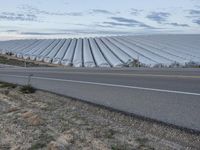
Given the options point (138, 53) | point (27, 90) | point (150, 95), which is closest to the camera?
point (150, 95)

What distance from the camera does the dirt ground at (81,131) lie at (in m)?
8.30

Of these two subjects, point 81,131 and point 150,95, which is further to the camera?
point 150,95

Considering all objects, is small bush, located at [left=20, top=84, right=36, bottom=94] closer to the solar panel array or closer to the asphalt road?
the asphalt road

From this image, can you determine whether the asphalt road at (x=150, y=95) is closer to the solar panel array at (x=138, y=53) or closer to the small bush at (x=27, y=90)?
the small bush at (x=27, y=90)

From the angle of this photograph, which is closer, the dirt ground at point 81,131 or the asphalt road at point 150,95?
the dirt ground at point 81,131

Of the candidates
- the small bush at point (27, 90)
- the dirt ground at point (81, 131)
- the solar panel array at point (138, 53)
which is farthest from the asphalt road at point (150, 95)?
the solar panel array at point (138, 53)

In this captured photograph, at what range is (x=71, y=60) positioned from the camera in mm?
46938

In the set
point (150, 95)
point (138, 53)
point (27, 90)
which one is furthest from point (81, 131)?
point (138, 53)

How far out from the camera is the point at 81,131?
9.55m

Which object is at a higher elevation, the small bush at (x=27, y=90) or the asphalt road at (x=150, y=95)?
the asphalt road at (x=150, y=95)

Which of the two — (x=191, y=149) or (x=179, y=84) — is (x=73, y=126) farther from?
(x=179, y=84)

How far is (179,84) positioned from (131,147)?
7458 millimetres

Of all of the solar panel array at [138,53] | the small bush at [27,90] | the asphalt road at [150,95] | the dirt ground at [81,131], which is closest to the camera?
the dirt ground at [81,131]

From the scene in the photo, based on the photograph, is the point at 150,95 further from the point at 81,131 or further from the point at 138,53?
the point at 138,53
